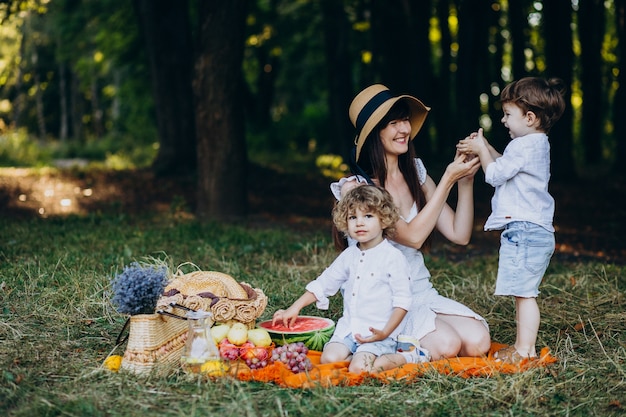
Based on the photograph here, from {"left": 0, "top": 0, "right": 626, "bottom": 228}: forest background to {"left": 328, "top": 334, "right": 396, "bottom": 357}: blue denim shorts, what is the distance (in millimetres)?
6224

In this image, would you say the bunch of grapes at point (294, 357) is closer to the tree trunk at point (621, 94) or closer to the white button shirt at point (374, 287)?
the white button shirt at point (374, 287)

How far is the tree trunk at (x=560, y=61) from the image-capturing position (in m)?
15.8

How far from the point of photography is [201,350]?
4.51m

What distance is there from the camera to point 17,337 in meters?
5.23

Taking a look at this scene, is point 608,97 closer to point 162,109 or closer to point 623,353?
point 162,109

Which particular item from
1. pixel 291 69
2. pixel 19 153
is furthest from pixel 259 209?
pixel 291 69

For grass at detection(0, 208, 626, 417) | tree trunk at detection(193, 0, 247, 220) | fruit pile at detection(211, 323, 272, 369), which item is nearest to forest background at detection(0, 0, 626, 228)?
tree trunk at detection(193, 0, 247, 220)

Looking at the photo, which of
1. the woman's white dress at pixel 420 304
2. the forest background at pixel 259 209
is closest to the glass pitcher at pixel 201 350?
the forest background at pixel 259 209

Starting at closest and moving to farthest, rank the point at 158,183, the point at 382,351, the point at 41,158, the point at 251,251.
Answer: the point at 382,351, the point at 251,251, the point at 158,183, the point at 41,158

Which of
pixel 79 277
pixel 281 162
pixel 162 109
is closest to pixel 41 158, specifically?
pixel 281 162

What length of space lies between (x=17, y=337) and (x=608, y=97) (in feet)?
93.4

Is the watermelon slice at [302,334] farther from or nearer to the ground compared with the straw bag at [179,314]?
nearer to the ground

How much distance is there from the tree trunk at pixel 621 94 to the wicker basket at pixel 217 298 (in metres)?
13.0

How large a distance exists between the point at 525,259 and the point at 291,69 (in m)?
25.6
